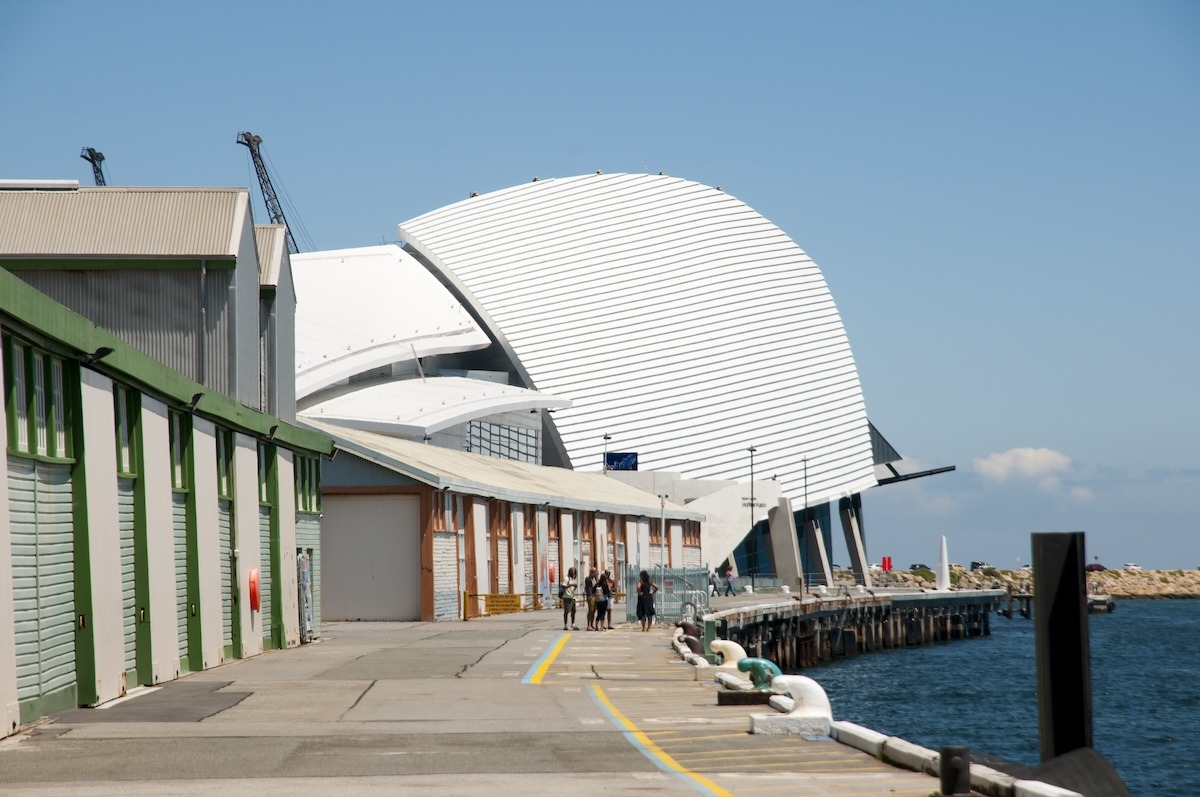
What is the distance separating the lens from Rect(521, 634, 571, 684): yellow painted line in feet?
74.5

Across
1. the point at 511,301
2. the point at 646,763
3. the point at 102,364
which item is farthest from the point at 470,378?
the point at 646,763

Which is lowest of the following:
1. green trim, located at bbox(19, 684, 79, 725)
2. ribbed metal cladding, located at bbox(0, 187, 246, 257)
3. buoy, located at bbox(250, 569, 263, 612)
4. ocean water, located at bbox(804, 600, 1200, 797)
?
ocean water, located at bbox(804, 600, 1200, 797)

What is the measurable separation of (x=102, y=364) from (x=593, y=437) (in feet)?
236

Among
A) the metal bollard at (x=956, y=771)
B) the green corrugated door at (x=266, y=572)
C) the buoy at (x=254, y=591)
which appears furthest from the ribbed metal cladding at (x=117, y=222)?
the metal bollard at (x=956, y=771)

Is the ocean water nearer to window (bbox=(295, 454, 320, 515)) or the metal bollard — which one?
the metal bollard

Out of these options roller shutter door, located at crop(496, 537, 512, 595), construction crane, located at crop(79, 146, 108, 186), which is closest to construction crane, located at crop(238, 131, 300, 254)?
construction crane, located at crop(79, 146, 108, 186)

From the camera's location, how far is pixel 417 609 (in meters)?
42.9

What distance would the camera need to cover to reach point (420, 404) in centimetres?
7156

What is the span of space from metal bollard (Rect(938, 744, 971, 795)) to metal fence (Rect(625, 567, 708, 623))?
1178 inches

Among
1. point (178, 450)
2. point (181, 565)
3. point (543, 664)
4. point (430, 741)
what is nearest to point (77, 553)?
point (430, 741)

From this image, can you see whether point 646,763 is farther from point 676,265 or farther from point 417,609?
point 676,265

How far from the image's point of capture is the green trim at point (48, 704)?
16234mm

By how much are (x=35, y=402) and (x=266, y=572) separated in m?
14.6

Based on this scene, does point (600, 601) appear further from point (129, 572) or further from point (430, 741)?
point (430, 741)
